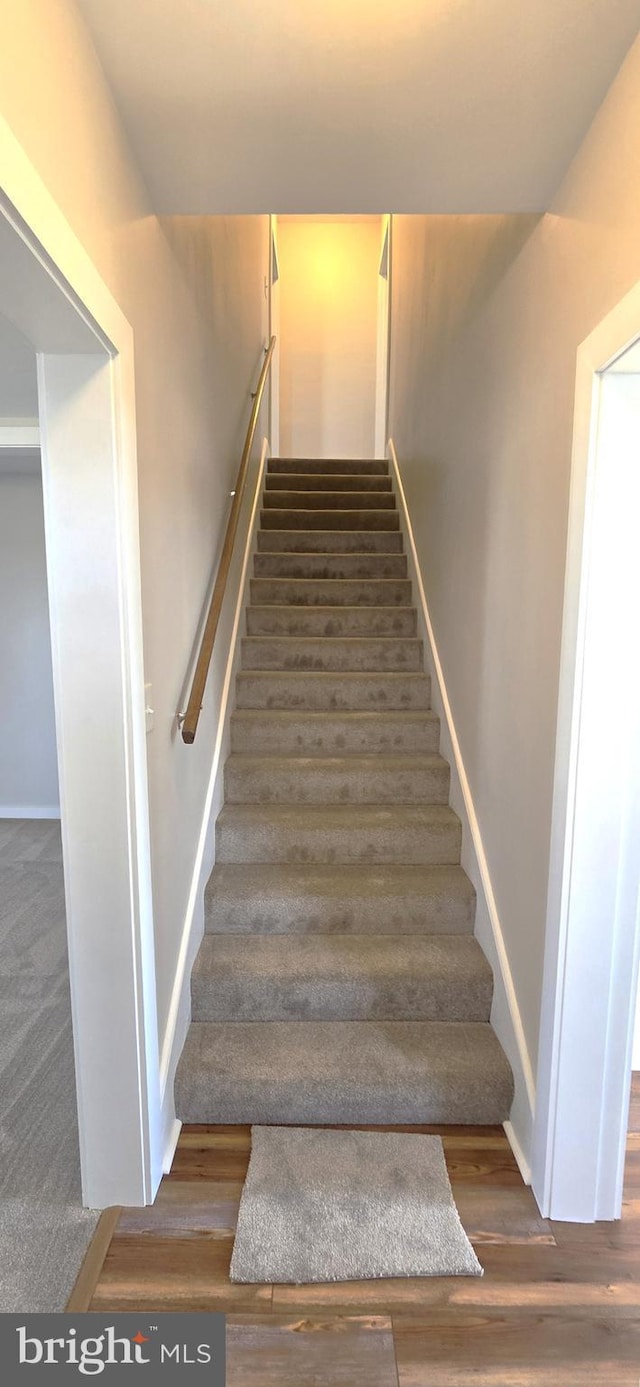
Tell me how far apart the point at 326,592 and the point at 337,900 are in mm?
1680

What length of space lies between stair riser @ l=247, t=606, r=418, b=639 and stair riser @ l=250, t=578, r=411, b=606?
179 millimetres

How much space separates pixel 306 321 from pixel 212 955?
484 cm

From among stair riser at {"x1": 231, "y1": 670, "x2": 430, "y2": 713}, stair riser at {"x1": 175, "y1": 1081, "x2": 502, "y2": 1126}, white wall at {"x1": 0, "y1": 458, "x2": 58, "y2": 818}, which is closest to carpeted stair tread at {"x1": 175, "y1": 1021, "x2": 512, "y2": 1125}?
stair riser at {"x1": 175, "y1": 1081, "x2": 502, "y2": 1126}

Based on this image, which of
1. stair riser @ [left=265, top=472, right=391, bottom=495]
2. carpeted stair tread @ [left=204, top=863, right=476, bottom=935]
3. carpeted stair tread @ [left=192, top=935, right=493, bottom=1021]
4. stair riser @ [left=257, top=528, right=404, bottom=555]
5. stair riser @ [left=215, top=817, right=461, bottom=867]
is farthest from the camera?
stair riser @ [left=265, top=472, right=391, bottom=495]

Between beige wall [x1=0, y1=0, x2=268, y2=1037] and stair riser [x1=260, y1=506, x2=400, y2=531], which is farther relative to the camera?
stair riser [x1=260, y1=506, x2=400, y2=531]

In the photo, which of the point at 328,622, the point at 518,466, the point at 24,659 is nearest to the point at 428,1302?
the point at 518,466

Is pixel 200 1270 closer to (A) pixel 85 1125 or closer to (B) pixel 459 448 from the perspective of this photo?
(A) pixel 85 1125

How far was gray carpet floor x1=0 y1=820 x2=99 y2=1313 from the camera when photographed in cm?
139

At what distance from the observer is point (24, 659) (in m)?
4.07

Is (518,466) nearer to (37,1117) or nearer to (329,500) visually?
(37,1117)

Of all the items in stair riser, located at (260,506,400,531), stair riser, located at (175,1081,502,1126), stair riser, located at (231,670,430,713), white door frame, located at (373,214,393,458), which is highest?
white door frame, located at (373,214,393,458)

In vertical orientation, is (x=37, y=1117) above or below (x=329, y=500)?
below

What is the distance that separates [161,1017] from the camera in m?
1.68

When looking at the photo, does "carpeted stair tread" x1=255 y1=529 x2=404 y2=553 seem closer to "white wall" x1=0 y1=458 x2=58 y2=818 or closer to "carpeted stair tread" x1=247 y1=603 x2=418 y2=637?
"carpeted stair tread" x1=247 y1=603 x2=418 y2=637
